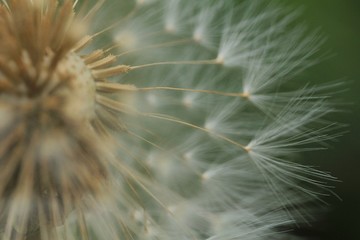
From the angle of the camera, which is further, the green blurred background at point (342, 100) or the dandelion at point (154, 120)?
the green blurred background at point (342, 100)

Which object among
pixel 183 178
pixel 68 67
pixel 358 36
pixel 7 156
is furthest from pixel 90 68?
pixel 358 36

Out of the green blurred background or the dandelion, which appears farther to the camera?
the green blurred background

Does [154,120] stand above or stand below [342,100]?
below

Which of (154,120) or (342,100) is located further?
(342,100)

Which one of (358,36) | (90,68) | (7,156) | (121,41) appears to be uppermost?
(358,36)

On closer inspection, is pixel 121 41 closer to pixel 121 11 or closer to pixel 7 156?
pixel 121 11
